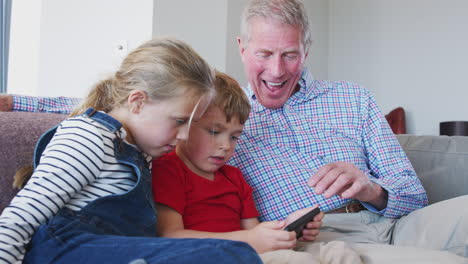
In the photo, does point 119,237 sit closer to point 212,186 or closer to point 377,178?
point 212,186

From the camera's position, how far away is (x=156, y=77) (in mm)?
1069

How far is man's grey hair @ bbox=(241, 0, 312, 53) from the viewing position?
1642 mm

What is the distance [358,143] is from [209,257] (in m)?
1.03

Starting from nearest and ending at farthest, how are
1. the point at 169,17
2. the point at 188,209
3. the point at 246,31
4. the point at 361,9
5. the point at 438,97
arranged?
1. the point at 188,209
2. the point at 246,31
3. the point at 169,17
4. the point at 438,97
5. the point at 361,9

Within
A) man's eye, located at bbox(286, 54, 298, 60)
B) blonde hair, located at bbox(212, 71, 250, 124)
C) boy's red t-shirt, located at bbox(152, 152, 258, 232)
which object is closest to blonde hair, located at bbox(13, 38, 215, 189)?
blonde hair, located at bbox(212, 71, 250, 124)

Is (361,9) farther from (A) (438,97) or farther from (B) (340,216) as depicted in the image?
(B) (340,216)

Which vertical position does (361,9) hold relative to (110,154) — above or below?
above

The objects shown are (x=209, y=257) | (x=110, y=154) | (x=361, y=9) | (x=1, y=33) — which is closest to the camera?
(x=209, y=257)

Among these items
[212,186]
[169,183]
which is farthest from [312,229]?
[169,183]

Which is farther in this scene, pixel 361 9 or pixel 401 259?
pixel 361 9

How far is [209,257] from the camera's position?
0.72m

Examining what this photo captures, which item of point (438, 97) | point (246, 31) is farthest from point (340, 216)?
point (438, 97)

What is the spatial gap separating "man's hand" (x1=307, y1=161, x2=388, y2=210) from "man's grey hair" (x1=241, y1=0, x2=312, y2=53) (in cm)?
58

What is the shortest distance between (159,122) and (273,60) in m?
0.68
